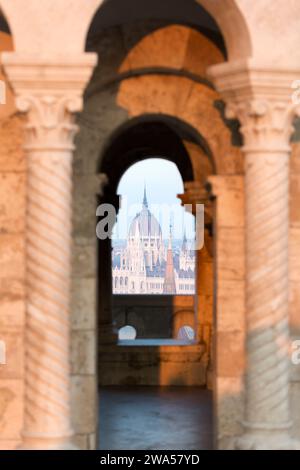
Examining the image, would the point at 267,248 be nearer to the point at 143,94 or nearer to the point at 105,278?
the point at 143,94

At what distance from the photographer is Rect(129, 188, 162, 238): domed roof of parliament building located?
959 inches

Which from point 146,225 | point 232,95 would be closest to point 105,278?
point 232,95

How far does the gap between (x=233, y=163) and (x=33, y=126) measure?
6.90ft

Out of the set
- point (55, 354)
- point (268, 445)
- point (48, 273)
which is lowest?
point (268, 445)

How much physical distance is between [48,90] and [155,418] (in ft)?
17.1

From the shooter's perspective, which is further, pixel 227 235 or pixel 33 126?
pixel 227 235

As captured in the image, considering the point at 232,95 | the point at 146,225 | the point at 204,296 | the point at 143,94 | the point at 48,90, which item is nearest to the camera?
the point at 48,90

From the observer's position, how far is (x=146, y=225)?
25.6 metres

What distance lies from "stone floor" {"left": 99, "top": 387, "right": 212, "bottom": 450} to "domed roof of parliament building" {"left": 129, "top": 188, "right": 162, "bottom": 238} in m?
8.80

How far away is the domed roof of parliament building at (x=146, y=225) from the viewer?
959 inches

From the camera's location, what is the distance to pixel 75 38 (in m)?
9.12

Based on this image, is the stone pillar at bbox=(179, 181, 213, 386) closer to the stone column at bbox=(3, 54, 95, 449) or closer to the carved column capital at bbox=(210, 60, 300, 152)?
the carved column capital at bbox=(210, 60, 300, 152)

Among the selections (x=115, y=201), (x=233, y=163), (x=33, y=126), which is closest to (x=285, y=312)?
(x=233, y=163)

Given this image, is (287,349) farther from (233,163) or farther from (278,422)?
(233,163)
